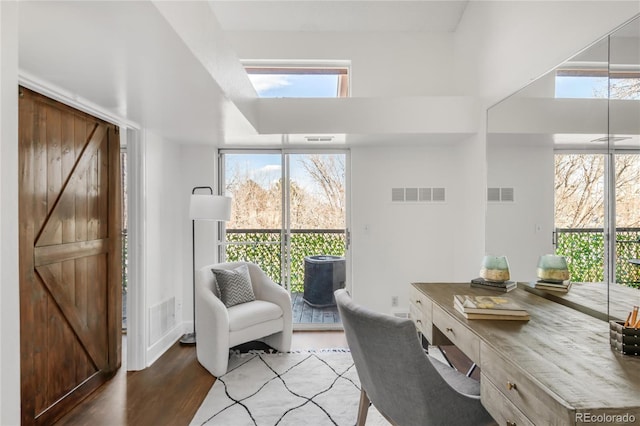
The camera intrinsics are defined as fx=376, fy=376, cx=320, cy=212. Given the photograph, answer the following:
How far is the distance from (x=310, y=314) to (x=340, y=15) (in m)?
3.16

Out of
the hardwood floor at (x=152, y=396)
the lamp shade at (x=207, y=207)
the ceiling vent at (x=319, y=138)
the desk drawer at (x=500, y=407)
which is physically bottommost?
the hardwood floor at (x=152, y=396)

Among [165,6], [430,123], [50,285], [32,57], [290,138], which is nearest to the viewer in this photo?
[165,6]

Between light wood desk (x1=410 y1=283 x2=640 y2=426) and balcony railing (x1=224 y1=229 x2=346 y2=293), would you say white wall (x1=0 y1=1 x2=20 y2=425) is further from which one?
balcony railing (x1=224 y1=229 x2=346 y2=293)

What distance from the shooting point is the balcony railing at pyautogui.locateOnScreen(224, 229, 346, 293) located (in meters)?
4.21

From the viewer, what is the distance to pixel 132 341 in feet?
10.1

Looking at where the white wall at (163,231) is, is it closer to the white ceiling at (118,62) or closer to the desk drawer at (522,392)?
the white ceiling at (118,62)

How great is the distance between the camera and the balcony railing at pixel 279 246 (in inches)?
166

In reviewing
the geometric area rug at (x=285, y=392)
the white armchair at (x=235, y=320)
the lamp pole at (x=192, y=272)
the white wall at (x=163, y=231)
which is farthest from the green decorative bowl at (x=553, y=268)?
the white wall at (x=163, y=231)

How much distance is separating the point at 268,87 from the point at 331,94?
683 millimetres

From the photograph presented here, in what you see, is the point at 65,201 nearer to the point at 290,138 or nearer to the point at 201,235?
the point at 201,235

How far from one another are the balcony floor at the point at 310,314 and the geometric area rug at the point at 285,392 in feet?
2.59

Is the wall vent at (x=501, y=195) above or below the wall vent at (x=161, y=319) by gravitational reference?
above

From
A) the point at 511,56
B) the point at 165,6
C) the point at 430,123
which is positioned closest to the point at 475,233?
the point at 430,123

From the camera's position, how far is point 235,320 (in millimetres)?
3016
